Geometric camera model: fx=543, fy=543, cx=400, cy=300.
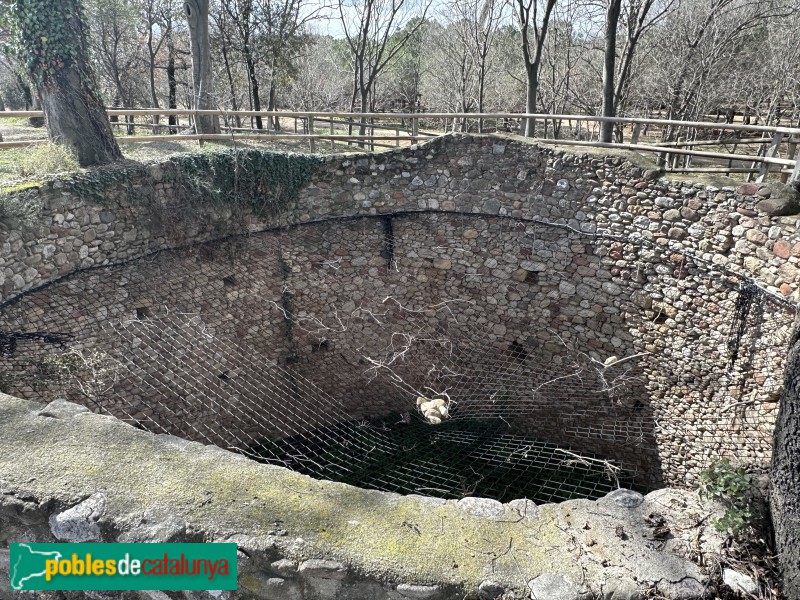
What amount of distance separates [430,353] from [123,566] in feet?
20.6

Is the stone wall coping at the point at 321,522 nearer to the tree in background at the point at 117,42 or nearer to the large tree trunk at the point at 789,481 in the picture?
the large tree trunk at the point at 789,481

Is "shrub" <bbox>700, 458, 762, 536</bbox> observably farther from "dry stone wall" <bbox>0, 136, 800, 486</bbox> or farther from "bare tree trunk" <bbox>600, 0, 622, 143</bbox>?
"bare tree trunk" <bbox>600, 0, 622, 143</bbox>

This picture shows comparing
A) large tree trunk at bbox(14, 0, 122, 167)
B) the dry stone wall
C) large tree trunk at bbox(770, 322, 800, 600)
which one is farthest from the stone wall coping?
large tree trunk at bbox(14, 0, 122, 167)

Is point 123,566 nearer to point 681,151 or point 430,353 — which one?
point 430,353

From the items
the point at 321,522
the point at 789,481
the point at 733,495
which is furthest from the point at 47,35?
the point at 789,481

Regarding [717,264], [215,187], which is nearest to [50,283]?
[215,187]

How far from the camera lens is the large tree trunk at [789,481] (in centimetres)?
265

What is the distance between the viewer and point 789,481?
2.90 metres

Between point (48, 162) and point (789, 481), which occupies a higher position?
point (48, 162)

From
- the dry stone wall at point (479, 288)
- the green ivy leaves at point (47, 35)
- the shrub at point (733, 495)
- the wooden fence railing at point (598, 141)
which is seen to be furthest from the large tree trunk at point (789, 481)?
the green ivy leaves at point (47, 35)

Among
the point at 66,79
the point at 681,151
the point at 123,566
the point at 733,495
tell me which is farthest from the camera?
the point at 66,79

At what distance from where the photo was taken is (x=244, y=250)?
789 cm

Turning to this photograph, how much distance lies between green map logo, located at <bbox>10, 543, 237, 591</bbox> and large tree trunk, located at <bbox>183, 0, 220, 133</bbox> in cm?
927

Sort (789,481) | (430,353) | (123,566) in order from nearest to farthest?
1. (123,566)
2. (789,481)
3. (430,353)
